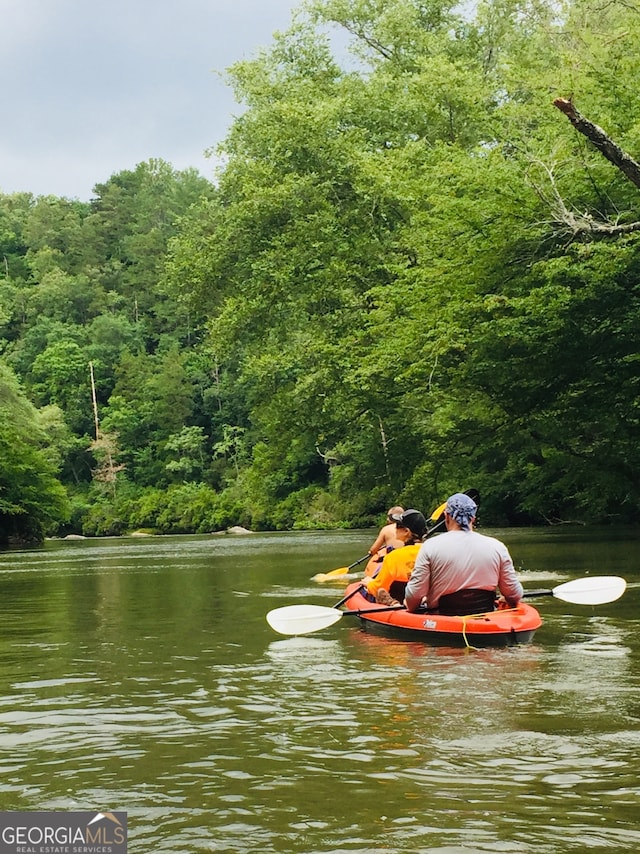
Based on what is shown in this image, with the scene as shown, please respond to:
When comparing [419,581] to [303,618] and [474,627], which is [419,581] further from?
[303,618]

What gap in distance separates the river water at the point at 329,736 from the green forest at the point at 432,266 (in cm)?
708

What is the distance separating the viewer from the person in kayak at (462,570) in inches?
334

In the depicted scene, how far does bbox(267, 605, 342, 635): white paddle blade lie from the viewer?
924 centimetres

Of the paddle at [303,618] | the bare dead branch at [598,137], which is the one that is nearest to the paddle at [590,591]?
the paddle at [303,618]

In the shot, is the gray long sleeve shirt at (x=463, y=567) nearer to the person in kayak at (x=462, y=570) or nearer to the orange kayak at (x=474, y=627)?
the person in kayak at (x=462, y=570)

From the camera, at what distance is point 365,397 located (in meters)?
26.7

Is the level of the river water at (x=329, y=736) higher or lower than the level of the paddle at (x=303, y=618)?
lower

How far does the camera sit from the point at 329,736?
5504mm

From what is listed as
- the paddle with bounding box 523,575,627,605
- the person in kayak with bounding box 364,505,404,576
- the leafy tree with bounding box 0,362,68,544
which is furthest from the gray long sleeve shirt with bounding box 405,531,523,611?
the leafy tree with bounding box 0,362,68,544

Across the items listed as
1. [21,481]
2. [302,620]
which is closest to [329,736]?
[302,620]

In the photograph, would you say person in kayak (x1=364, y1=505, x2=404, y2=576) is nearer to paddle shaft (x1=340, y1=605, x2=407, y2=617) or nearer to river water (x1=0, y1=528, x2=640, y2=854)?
river water (x1=0, y1=528, x2=640, y2=854)

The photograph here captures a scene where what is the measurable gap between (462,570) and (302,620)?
5.10ft

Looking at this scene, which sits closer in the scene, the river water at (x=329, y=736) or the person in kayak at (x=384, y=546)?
the river water at (x=329, y=736)

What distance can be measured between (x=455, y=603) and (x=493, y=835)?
4.94 m
